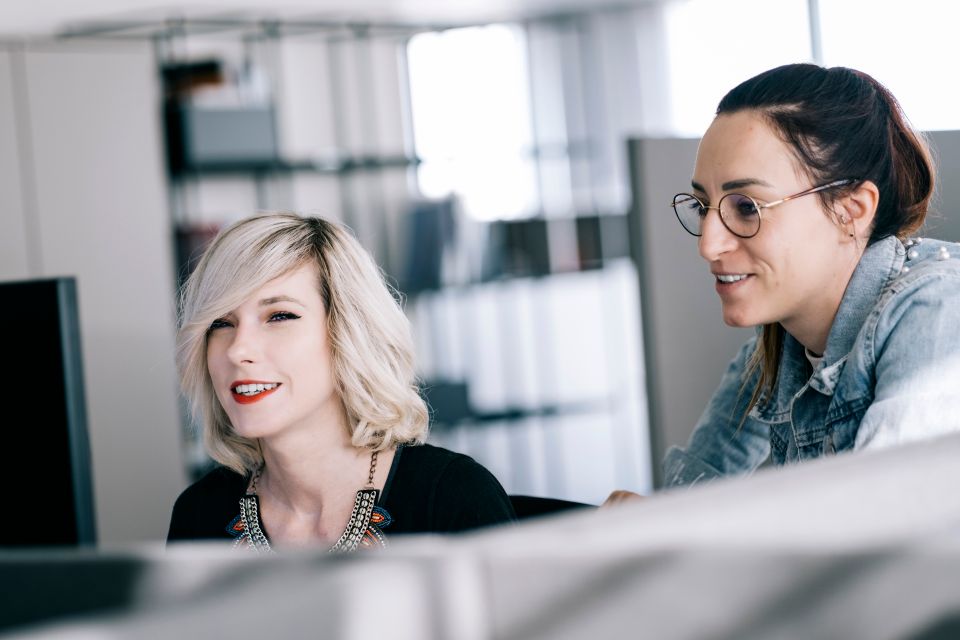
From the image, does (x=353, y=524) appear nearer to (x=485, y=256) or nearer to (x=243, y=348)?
(x=243, y=348)

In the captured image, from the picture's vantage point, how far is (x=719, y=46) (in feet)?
16.4

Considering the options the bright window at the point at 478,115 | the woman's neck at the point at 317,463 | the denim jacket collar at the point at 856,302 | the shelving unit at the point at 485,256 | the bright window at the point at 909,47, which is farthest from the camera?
the bright window at the point at 478,115

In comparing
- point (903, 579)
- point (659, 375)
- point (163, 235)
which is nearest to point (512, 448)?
point (163, 235)

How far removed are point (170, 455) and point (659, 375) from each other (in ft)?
7.67

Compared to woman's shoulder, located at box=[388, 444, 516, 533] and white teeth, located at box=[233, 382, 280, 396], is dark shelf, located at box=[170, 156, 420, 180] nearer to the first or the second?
white teeth, located at box=[233, 382, 280, 396]

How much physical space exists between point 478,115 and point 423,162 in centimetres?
47

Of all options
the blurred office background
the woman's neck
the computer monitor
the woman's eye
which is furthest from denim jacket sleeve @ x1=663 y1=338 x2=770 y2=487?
the blurred office background

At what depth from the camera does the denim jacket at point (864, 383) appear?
3.64 ft

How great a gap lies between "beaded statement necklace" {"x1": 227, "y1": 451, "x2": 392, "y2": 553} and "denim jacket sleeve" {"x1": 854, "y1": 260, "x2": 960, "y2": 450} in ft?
2.28

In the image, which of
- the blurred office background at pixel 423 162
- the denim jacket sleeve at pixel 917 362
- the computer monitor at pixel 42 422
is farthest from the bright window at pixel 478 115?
the denim jacket sleeve at pixel 917 362

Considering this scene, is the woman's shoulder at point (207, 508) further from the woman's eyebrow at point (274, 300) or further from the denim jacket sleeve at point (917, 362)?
the denim jacket sleeve at point (917, 362)

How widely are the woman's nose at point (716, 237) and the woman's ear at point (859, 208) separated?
5.9 inches

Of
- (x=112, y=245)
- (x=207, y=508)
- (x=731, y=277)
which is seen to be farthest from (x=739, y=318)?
(x=112, y=245)

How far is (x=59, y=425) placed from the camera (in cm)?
191
